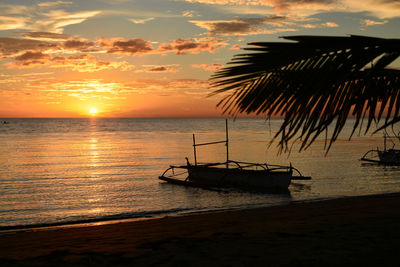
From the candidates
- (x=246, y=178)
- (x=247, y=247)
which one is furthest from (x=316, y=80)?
(x=246, y=178)

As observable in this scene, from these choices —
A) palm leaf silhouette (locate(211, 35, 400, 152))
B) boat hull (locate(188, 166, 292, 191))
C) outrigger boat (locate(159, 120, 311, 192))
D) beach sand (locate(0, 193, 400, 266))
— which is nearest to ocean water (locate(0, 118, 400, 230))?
outrigger boat (locate(159, 120, 311, 192))

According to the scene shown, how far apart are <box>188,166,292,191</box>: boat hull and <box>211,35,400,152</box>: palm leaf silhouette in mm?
22088

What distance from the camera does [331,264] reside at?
239 inches

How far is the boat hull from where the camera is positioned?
24.4m

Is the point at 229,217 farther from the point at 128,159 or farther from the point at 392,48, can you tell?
the point at 128,159

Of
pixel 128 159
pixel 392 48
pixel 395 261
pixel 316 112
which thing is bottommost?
pixel 128 159

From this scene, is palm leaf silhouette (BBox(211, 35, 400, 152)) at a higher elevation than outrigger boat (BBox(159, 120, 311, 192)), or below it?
higher

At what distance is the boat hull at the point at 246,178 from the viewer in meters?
Answer: 24.4

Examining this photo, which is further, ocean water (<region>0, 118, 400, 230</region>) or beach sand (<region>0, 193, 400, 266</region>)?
ocean water (<region>0, 118, 400, 230</region>)

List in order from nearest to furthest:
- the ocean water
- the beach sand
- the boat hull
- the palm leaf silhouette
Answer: the palm leaf silhouette < the beach sand < the ocean water < the boat hull

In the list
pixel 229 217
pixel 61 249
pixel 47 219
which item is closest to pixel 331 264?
pixel 61 249

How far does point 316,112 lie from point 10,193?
86.1ft

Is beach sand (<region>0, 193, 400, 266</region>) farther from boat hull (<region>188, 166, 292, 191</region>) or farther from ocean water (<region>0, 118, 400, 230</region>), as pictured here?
boat hull (<region>188, 166, 292, 191</region>)

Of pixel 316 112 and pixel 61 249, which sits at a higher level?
pixel 316 112
